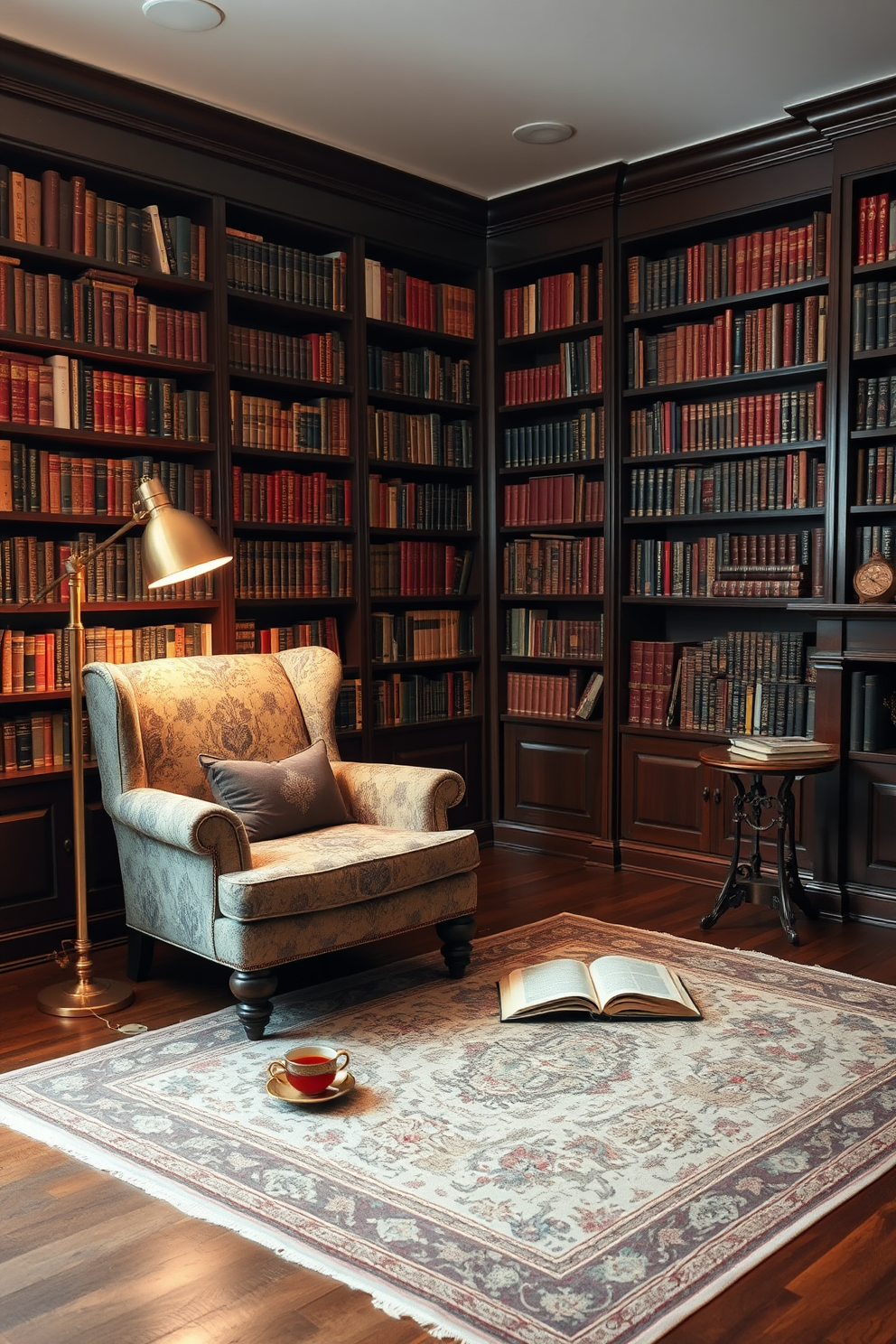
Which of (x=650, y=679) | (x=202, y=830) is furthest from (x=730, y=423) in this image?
(x=202, y=830)

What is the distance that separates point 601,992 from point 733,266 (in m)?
2.88

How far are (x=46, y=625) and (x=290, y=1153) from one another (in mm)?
2275

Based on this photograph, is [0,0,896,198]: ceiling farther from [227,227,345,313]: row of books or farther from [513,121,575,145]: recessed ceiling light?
[227,227,345,313]: row of books

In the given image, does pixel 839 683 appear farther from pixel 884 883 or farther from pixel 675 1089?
pixel 675 1089

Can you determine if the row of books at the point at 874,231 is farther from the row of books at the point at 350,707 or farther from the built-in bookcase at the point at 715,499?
the row of books at the point at 350,707

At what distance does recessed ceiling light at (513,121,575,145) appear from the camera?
450 centimetres

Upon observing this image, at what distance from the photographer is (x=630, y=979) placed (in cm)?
338

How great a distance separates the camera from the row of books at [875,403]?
427 cm

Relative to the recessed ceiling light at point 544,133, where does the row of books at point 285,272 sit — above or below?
below

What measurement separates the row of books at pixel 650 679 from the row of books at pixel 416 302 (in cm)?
160

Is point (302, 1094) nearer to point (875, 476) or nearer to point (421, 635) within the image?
point (421, 635)

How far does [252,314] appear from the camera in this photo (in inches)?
188

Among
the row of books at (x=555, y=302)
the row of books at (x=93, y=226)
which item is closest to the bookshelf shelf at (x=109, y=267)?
the row of books at (x=93, y=226)

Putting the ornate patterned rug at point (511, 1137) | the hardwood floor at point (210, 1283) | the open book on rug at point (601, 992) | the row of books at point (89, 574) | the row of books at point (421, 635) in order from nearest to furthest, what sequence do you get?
the hardwood floor at point (210, 1283) < the ornate patterned rug at point (511, 1137) < the open book on rug at point (601, 992) < the row of books at point (89, 574) < the row of books at point (421, 635)
